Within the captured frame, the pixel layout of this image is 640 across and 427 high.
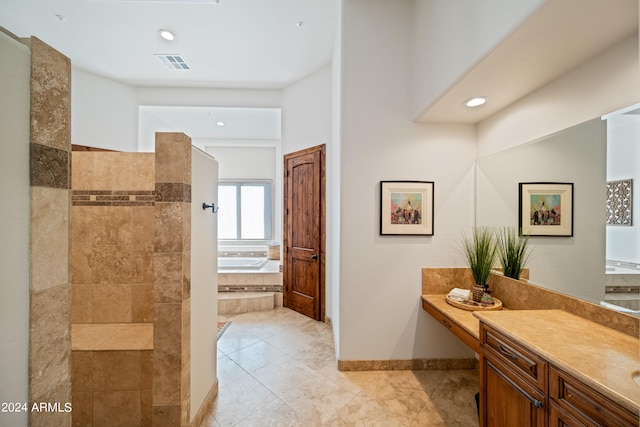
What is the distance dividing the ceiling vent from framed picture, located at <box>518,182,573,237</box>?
4033 millimetres

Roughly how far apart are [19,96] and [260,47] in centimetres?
294

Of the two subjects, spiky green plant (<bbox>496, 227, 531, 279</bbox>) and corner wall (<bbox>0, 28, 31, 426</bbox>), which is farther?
spiky green plant (<bbox>496, 227, 531, 279</bbox>)

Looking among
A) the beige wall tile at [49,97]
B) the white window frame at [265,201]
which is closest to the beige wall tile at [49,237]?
the beige wall tile at [49,97]

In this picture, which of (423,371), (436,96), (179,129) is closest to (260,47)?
(436,96)

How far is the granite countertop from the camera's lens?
884mm

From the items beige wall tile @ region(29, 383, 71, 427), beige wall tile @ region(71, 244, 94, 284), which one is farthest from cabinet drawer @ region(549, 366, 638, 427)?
beige wall tile @ region(71, 244, 94, 284)

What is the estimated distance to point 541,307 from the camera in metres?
1.75

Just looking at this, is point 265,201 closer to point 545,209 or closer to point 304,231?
point 304,231

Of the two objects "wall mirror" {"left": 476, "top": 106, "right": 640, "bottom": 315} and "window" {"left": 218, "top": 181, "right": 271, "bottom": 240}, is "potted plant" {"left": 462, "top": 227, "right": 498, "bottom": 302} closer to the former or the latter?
"wall mirror" {"left": 476, "top": 106, "right": 640, "bottom": 315}

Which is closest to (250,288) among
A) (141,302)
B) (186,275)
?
(141,302)

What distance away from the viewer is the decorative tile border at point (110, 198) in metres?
2.01

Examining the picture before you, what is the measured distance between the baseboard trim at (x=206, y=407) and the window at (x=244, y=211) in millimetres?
3926

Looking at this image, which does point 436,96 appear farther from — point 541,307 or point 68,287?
point 68,287

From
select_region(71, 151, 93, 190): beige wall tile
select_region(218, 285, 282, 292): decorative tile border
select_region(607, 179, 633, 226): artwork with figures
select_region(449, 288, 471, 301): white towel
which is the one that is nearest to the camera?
select_region(607, 179, 633, 226): artwork with figures
